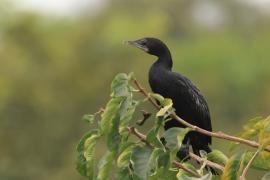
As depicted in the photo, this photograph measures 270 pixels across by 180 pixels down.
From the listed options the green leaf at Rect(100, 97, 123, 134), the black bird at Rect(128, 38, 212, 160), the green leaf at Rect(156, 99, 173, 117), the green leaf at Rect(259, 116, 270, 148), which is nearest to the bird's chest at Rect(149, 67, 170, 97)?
the black bird at Rect(128, 38, 212, 160)

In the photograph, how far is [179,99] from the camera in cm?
693

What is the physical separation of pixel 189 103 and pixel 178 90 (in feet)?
0.48

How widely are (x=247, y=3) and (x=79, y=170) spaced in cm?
6243

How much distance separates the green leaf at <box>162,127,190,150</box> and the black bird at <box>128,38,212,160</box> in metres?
2.43

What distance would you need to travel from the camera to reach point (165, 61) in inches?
277

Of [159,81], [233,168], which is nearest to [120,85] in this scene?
[233,168]

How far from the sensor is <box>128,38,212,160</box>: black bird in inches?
269

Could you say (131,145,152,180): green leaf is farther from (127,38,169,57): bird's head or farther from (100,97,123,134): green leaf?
(127,38,169,57): bird's head

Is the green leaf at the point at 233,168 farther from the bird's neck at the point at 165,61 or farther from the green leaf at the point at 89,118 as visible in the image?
the bird's neck at the point at 165,61

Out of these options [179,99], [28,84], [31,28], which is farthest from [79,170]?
[31,28]

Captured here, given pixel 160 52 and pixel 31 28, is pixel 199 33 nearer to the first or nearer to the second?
pixel 31 28

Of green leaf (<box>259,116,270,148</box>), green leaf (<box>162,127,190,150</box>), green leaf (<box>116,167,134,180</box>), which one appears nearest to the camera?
green leaf (<box>259,116,270,148</box>)

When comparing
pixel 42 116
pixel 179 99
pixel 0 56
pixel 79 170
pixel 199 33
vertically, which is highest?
pixel 199 33

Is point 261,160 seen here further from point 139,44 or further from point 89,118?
point 139,44
